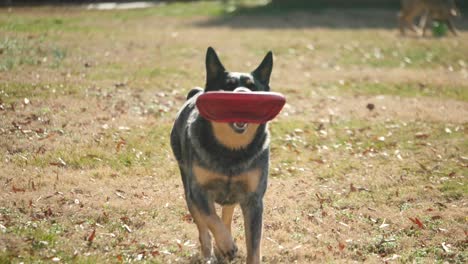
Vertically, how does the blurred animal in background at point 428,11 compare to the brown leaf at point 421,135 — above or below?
below

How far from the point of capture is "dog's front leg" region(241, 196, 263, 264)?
5.91 metres

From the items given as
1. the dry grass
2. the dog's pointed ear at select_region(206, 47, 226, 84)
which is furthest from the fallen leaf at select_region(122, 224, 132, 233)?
the dog's pointed ear at select_region(206, 47, 226, 84)

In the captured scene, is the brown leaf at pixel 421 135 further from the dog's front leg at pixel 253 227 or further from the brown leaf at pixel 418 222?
the dog's front leg at pixel 253 227

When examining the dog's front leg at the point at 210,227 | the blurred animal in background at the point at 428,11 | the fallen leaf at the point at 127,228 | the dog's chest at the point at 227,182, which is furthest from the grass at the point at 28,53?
the blurred animal in background at the point at 428,11

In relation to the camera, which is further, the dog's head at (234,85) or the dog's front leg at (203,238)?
the dog's front leg at (203,238)

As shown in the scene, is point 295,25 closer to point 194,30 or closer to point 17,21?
point 194,30

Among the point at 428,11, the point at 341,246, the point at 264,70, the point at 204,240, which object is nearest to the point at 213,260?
the point at 204,240

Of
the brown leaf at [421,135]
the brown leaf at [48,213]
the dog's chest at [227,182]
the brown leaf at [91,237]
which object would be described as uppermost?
the dog's chest at [227,182]

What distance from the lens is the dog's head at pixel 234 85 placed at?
5930mm

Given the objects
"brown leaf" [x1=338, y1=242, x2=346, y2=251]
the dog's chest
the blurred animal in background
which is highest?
the dog's chest

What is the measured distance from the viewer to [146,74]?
14242 millimetres

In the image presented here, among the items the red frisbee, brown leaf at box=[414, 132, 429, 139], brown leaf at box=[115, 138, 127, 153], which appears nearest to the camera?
the red frisbee

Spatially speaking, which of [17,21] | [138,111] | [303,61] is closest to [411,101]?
[303,61]

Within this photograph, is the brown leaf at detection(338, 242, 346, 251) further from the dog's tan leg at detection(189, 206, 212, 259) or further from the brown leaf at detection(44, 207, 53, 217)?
the brown leaf at detection(44, 207, 53, 217)
